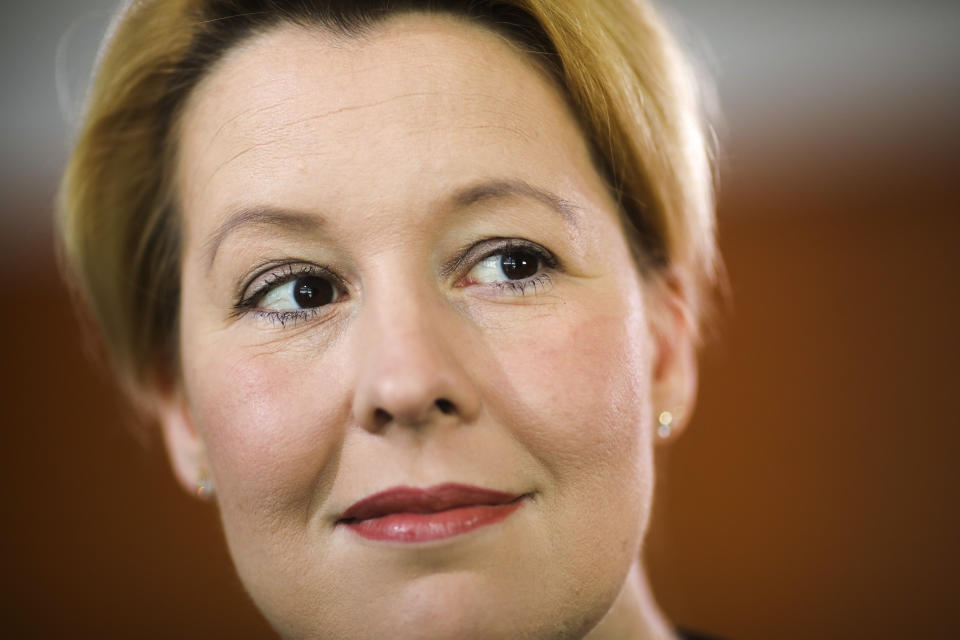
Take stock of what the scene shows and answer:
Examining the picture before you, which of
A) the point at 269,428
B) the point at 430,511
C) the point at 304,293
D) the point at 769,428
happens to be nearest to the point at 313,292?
the point at 304,293

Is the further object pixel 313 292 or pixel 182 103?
pixel 182 103

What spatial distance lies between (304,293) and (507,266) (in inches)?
7.6

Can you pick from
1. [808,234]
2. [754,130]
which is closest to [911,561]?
[808,234]

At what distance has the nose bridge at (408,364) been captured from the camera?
650 millimetres

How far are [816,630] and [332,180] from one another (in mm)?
1583

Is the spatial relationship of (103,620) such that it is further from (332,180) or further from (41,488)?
(332,180)

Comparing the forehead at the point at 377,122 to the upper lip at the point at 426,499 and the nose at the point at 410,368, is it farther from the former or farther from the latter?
the upper lip at the point at 426,499

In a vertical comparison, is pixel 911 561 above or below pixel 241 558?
below

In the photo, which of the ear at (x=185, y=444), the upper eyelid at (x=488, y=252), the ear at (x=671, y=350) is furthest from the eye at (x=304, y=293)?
the ear at (x=671, y=350)

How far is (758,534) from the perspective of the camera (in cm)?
181

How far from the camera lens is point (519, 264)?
2.55 ft

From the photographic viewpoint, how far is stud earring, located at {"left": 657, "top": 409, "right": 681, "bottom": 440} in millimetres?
960

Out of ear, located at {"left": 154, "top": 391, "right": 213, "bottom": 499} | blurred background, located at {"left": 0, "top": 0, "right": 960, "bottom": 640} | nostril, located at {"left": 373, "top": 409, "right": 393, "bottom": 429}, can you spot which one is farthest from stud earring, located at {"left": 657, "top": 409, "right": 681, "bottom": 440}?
blurred background, located at {"left": 0, "top": 0, "right": 960, "bottom": 640}

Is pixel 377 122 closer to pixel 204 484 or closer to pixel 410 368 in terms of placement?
pixel 410 368
